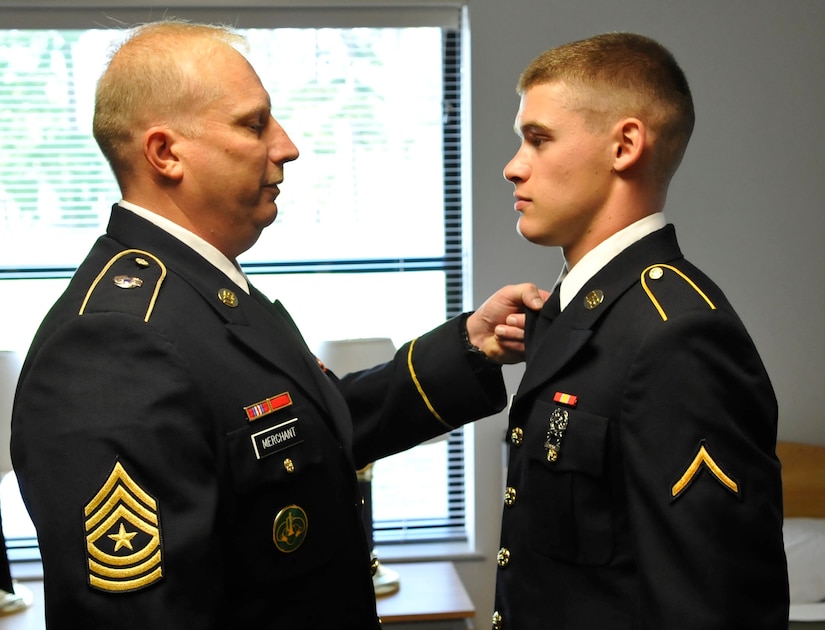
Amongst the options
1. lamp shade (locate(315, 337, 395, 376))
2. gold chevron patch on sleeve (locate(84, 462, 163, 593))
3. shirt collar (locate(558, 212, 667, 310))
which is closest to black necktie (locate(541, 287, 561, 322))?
shirt collar (locate(558, 212, 667, 310))

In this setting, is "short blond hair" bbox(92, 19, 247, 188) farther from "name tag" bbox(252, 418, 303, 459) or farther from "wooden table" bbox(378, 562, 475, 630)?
"wooden table" bbox(378, 562, 475, 630)

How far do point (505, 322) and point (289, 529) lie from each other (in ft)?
2.19

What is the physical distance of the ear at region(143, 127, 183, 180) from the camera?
138cm

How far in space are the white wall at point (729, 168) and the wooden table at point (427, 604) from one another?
412 mm

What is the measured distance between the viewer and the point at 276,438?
1.34 metres

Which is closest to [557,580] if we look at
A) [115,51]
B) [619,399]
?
[619,399]

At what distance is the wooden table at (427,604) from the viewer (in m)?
2.74

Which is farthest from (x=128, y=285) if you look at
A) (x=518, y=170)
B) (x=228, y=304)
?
(x=518, y=170)

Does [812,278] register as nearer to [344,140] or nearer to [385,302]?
[385,302]

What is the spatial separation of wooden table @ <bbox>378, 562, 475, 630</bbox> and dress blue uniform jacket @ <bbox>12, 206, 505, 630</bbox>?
1.29 metres

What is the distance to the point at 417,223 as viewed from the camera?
3.48m

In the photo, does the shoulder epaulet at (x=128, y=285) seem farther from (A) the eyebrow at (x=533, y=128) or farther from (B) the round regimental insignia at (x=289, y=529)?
(A) the eyebrow at (x=533, y=128)

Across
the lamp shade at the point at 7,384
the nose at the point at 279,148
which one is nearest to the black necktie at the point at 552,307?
the nose at the point at 279,148

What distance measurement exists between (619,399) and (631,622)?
12.0 inches
